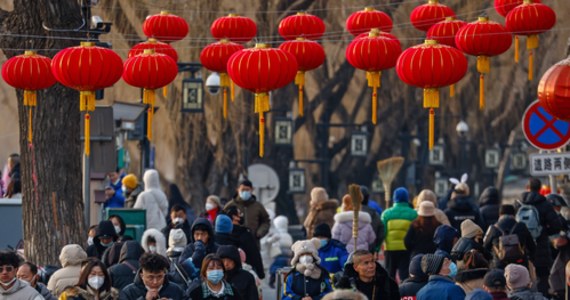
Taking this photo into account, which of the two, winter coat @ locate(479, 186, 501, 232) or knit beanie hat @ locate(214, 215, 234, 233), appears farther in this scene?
winter coat @ locate(479, 186, 501, 232)

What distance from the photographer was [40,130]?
21.9 metres

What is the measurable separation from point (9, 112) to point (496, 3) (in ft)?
53.0

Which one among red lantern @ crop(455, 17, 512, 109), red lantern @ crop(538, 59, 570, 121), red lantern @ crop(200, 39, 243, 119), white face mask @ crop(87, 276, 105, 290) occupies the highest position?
red lantern @ crop(455, 17, 512, 109)

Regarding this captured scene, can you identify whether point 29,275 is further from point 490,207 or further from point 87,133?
point 490,207

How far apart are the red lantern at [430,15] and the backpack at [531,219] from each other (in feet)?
17.6

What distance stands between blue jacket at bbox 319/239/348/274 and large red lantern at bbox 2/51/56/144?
4.40 meters

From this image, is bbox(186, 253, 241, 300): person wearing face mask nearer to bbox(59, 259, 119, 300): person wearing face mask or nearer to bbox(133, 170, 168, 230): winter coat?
bbox(59, 259, 119, 300): person wearing face mask

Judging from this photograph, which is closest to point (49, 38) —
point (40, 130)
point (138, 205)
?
point (40, 130)

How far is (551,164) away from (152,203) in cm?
565

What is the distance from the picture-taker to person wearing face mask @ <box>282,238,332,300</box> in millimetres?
17062

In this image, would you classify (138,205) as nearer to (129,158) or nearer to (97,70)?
(97,70)

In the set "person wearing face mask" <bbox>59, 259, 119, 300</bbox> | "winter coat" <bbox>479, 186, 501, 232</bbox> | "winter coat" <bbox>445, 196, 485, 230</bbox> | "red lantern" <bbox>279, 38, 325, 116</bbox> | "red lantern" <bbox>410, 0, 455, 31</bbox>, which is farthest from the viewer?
"red lantern" <bbox>410, 0, 455, 31</bbox>

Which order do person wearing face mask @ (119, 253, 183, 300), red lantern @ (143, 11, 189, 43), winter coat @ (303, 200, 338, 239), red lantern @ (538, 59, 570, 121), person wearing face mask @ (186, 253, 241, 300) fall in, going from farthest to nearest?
red lantern @ (143, 11, 189, 43) → winter coat @ (303, 200, 338, 239) → red lantern @ (538, 59, 570, 121) → person wearing face mask @ (186, 253, 241, 300) → person wearing face mask @ (119, 253, 183, 300)

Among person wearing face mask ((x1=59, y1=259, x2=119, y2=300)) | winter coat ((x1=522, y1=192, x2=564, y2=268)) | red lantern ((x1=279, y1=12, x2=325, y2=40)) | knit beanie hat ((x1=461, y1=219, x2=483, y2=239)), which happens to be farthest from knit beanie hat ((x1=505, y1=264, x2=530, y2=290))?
red lantern ((x1=279, y1=12, x2=325, y2=40))
